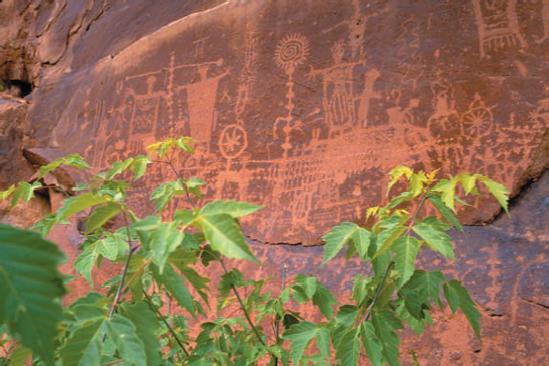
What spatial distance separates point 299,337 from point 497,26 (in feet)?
7.53

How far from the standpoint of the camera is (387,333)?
0.86m

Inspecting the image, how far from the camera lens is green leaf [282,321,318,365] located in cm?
93

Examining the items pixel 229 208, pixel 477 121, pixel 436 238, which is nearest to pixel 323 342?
pixel 436 238

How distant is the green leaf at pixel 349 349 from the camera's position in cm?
84

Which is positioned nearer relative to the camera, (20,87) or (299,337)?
(299,337)

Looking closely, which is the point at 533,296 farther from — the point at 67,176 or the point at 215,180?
the point at 67,176

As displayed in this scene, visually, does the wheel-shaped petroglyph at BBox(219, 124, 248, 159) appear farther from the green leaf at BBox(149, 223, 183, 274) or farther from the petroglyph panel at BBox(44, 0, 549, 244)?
the green leaf at BBox(149, 223, 183, 274)

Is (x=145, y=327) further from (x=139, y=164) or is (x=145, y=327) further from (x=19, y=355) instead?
(x=139, y=164)

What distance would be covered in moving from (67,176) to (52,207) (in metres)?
0.42

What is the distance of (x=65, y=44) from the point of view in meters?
4.36

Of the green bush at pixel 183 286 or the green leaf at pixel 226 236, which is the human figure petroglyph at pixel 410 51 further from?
the green leaf at pixel 226 236

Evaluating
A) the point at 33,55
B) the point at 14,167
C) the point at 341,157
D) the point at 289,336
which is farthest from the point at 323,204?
the point at 33,55

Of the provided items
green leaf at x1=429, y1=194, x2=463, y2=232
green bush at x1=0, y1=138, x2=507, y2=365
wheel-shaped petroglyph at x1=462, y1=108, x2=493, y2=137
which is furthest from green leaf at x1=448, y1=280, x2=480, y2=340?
wheel-shaped petroglyph at x1=462, y1=108, x2=493, y2=137

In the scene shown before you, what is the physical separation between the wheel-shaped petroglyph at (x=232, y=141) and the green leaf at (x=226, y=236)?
2.32 m
